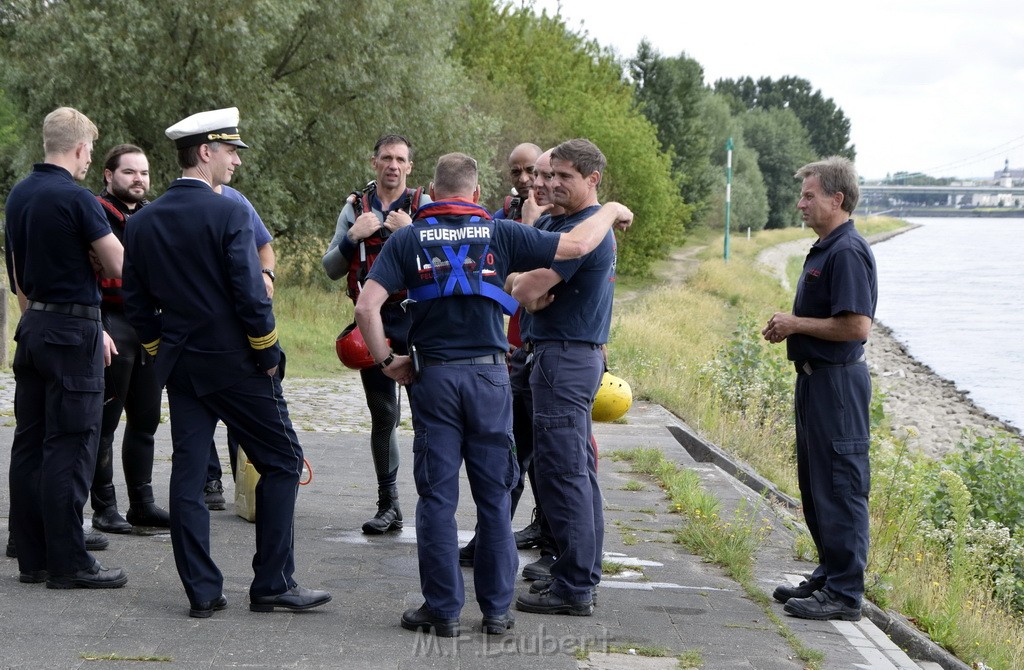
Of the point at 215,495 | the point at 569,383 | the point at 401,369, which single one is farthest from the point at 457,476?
the point at 215,495

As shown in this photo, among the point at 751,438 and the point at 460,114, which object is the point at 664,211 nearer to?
Answer: the point at 460,114

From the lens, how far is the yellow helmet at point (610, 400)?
5820 mm

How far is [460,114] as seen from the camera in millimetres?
26844

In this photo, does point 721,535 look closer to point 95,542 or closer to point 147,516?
point 147,516

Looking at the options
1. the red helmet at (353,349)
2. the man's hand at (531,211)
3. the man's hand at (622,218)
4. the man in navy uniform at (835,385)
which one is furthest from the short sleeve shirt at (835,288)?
the red helmet at (353,349)

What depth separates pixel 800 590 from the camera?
5.58 m

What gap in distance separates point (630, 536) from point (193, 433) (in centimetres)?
286

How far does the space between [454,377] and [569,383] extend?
673 mm

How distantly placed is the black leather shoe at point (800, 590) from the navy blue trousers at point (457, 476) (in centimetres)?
151

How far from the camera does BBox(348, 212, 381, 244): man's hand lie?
6.03 m

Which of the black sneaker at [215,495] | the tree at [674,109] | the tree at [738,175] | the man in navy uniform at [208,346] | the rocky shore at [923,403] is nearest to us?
the man in navy uniform at [208,346]

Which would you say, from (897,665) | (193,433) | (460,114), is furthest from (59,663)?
(460,114)

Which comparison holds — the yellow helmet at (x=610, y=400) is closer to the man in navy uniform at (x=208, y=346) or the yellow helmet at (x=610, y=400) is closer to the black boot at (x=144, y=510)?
the man in navy uniform at (x=208, y=346)

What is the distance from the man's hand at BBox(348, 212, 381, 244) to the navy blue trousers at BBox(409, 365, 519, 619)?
142 cm
